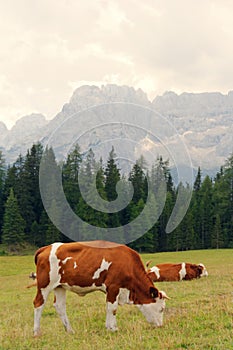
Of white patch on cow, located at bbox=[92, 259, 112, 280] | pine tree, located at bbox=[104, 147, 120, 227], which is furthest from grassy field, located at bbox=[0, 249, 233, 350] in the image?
pine tree, located at bbox=[104, 147, 120, 227]

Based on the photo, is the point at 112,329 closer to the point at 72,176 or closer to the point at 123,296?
the point at 123,296

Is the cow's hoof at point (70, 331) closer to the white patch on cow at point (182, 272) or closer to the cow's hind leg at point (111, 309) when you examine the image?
the cow's hind leg at point (111, 309)

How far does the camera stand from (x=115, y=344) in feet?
26.8

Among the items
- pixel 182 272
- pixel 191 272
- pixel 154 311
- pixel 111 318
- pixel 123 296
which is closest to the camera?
pixel 111 318

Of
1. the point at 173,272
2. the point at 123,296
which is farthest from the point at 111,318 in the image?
the point at 173,272

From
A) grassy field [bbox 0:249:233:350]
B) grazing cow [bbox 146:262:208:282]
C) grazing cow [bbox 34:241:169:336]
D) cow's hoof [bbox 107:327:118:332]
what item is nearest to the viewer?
grassy field [bbox 0:249:233:350]

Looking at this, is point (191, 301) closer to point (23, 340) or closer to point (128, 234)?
point (128, 234)

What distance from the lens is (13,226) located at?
6006 centimetres

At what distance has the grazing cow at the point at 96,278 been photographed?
9.87 meters

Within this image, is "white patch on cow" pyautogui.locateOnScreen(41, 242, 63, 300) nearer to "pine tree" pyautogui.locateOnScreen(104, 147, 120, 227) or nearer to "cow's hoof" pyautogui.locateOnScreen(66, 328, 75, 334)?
"cow's hoof" pyautogui.locateOnScreen(66, 328, 75, 334)

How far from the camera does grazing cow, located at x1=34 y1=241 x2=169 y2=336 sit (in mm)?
9867

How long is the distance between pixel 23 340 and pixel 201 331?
12.4 feet

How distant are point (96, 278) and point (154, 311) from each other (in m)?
1.60

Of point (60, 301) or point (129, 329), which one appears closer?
point (129, 329)
